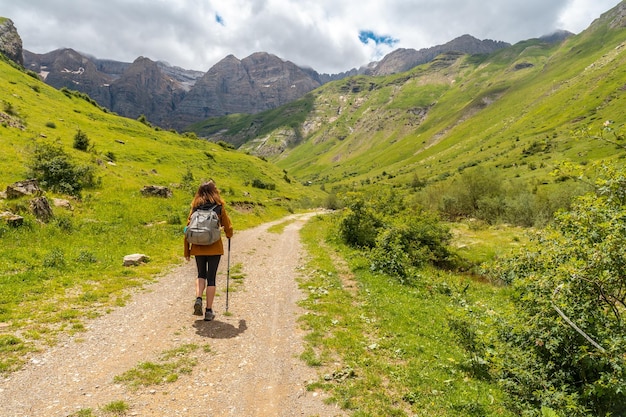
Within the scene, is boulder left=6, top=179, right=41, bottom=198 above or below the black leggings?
above

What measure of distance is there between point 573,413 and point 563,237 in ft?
14.0

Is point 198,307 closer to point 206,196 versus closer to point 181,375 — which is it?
point 181,375

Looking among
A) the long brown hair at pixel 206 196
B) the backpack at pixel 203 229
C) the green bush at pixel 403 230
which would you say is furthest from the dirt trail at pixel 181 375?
the green bush at pixel 403 230

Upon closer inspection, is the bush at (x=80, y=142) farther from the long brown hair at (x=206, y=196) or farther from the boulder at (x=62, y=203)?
the long brown hair at (x=206, y=196)

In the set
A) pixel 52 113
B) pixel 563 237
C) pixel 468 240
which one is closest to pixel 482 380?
pixel 563 237

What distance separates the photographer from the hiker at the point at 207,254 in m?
11.3

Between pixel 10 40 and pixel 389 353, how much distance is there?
8115 inches

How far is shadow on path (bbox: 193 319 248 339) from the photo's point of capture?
1061 centimetres

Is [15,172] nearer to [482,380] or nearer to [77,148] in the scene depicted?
[77,148]

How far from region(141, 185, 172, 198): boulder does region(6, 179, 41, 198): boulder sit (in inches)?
511

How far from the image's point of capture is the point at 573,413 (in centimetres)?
679

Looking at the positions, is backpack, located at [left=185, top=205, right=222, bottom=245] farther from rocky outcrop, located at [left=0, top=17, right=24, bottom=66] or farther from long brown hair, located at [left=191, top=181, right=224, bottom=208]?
rocky outcrop, located at [left=0, top=17, right=24, bottom=66]

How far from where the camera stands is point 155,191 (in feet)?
124

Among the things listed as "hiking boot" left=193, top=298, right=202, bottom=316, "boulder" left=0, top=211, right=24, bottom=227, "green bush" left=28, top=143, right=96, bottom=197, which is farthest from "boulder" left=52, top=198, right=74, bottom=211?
"hiking boot" left=193, top=298, right=202, bottom=316
